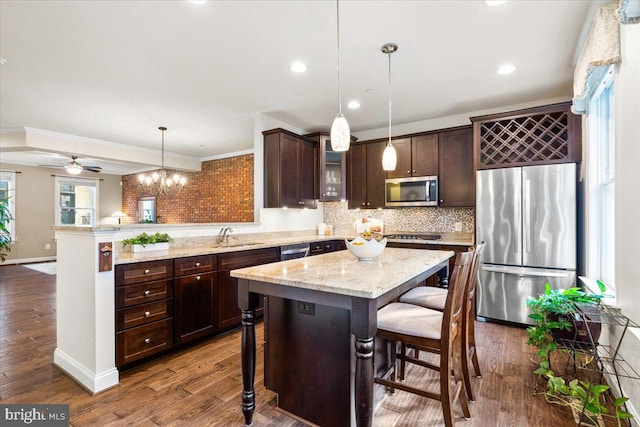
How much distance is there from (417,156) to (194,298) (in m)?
3.27

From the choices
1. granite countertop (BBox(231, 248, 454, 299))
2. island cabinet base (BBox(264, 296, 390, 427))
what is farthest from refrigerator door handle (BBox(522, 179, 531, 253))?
island cabinet base (BBox(264, 296, 390, 427))

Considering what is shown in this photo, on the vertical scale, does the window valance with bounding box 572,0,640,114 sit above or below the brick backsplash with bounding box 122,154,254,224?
above

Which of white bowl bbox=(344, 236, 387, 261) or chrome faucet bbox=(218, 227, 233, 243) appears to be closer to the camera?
white bowl bbox=(344, 236, 387, 261)

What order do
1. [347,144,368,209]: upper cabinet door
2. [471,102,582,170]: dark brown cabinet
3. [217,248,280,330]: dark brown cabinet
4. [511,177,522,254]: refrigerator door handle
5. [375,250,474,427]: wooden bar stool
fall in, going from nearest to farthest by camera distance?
[375,250,474,427]: wooden bar stool → [217,248,280,330]: dark brown cabinet → [471,102,582,170]: dark brown cabinet → [511,177,522,254]: refrigerator door handle → [347,144,368,209]: upper cabinet door

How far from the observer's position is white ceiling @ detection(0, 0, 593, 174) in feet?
7.09

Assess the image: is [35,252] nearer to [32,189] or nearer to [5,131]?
[32,189]

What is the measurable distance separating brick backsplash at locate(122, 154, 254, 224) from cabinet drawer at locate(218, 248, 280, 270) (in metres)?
3.21

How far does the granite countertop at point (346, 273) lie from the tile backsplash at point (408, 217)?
2.23 m

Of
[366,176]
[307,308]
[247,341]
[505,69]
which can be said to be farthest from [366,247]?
[366,176]

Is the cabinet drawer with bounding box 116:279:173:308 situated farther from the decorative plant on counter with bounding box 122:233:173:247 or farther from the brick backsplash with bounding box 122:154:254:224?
the brick backsplash with bounding box 122:154:254:224

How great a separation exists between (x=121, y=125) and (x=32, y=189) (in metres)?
5.11

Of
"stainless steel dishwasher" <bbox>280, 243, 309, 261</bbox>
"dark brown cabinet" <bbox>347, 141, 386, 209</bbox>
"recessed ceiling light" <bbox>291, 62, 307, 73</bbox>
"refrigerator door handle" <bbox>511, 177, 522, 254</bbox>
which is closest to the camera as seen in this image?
"recessed ceiling light" <bbox>291, 62, 307, 73</bbox>

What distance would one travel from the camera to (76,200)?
28.6ft

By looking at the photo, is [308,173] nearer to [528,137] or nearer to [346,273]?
[528,137]
